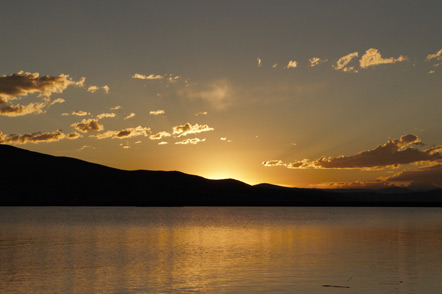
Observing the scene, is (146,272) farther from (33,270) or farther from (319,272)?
(319,272)

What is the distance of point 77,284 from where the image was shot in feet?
108

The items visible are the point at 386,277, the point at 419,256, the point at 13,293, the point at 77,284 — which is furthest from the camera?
the point at 419,256

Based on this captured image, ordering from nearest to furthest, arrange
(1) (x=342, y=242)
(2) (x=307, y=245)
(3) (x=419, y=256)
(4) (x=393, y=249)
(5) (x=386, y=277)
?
(5) (x=386, y=277) → (3) (x=419, y=256) → (4) (x=393, y=249) → (2) (x=307, y=245) → (1) (x=342, y=242)

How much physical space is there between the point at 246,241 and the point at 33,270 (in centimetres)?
3115

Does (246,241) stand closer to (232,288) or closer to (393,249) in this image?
(393,249)

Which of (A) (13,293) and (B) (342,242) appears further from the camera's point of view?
(B) (342,242)

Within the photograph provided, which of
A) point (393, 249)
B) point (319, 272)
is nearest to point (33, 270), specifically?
point (319, 272)

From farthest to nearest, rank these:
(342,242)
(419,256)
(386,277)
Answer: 1. (342,242)
2. (419,256)
3. (386,277)

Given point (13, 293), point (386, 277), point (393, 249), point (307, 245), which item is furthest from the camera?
point (307, 245)

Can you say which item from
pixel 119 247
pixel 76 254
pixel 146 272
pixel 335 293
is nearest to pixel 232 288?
pixel 335 293

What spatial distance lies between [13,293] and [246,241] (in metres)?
37.8

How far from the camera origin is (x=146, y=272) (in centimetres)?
3778

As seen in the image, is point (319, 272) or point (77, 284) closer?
point (77, 284)

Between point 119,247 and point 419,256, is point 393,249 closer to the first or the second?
point 419,256
